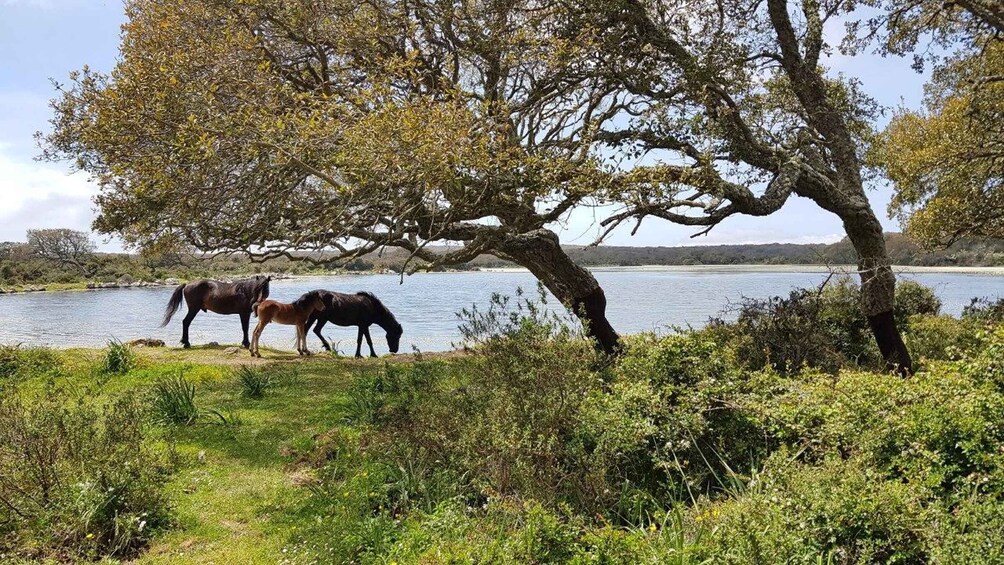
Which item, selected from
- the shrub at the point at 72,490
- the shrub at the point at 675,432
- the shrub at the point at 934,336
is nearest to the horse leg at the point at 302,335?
the shrub at the point at 72,490

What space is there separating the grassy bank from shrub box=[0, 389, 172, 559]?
0.05 feet

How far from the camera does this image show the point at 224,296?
15.7m

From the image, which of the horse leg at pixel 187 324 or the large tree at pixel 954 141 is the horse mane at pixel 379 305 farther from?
the large tree at pixel 954 141

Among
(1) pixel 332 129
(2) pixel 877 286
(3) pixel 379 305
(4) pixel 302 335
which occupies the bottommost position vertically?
(4) pixel 302 335

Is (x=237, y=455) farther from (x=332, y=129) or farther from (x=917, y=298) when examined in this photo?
(x=917, y=298)

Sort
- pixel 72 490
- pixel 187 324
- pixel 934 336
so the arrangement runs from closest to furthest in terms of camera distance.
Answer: pixel 72 490, pixel 934 336, pixel 187 324

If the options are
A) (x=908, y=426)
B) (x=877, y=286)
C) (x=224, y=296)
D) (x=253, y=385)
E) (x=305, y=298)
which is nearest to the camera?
(x=908, y=426)

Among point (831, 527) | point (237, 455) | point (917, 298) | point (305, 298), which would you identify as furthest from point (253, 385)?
point (917, 298)

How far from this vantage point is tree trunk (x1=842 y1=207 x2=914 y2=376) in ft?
31.0

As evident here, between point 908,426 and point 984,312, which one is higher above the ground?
point 908,426

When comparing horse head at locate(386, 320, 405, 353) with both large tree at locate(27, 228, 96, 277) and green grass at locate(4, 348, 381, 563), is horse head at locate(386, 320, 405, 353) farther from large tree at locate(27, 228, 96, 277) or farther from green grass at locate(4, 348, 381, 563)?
large tree at locate(27, 228, 96, 277)

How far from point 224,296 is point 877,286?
1488cm

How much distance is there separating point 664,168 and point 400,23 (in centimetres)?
441

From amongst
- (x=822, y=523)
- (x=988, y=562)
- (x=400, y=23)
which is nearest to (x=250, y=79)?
(x=400, y=23)
